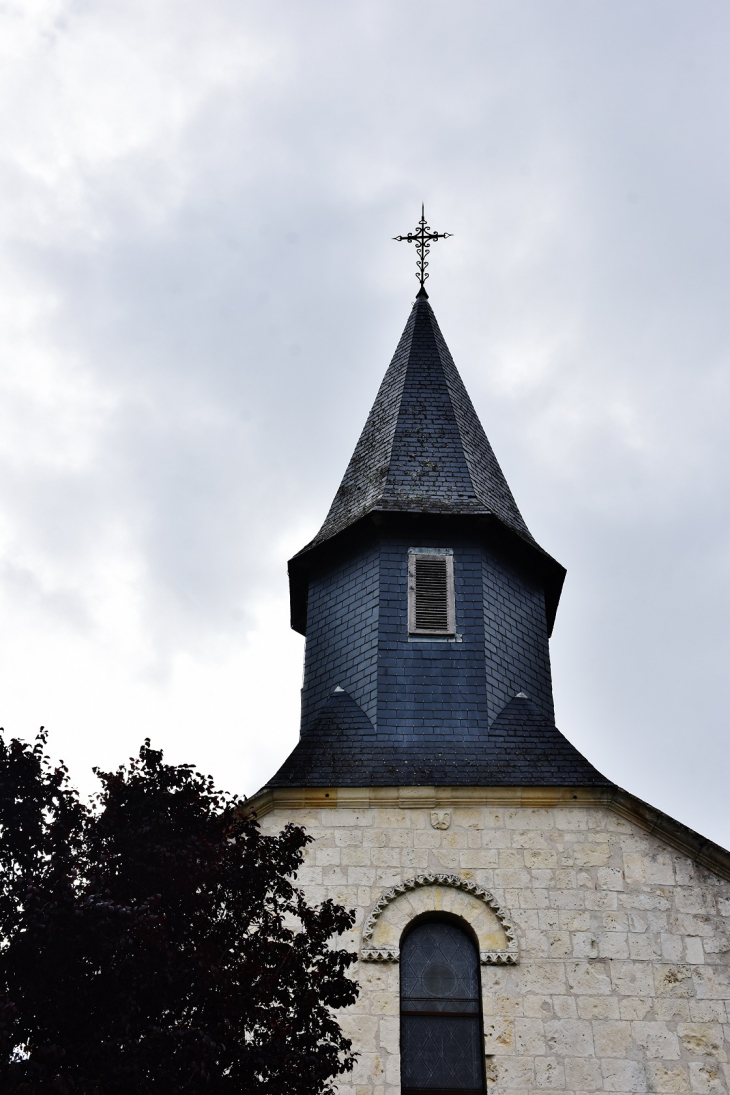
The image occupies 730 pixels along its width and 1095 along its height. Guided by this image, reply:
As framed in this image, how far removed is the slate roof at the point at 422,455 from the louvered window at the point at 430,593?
669mm

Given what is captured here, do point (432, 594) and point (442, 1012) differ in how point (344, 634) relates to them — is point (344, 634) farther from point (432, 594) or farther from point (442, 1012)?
point (442, 1012)

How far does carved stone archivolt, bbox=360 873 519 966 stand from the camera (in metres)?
12.9

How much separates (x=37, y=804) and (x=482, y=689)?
719cm

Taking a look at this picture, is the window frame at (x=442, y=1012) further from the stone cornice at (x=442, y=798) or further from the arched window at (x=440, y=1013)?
the stone cornice at (x=442, y=798)

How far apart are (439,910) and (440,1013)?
0.99 m

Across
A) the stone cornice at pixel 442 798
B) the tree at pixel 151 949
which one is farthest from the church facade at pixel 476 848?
the tree at pixel 151 949

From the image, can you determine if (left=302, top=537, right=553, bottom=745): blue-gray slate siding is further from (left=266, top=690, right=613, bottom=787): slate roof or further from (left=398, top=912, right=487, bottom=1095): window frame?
(left=398, top=912, right=487, bottom=1095): window frame

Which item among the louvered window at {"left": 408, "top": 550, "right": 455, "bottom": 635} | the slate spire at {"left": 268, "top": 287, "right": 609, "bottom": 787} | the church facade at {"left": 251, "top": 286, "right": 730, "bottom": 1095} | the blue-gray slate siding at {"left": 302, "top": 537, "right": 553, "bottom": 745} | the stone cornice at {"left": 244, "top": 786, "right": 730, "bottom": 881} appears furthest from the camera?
the louvered window at {"left": 408, "top": 550, "right": 455, "bottom": 635}

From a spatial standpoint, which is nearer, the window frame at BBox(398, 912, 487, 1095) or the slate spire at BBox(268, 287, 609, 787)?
the window frame at BBox(398, 912, 487, 1095)

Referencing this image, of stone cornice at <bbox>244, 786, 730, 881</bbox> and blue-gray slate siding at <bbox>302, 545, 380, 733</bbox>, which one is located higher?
blue-gray slate siding at <bbox>302, 545, 380, 733</bbox>

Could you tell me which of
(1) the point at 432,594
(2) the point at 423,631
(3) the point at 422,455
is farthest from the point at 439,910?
(3) the point at 422,455

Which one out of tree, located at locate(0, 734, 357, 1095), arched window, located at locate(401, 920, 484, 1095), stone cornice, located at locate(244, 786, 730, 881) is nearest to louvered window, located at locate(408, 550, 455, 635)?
stone cornice, located at locate(244, 786, 730, 881)

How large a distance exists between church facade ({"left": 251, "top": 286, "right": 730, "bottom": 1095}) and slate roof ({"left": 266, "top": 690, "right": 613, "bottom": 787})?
3 cm

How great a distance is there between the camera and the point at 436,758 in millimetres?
14695
